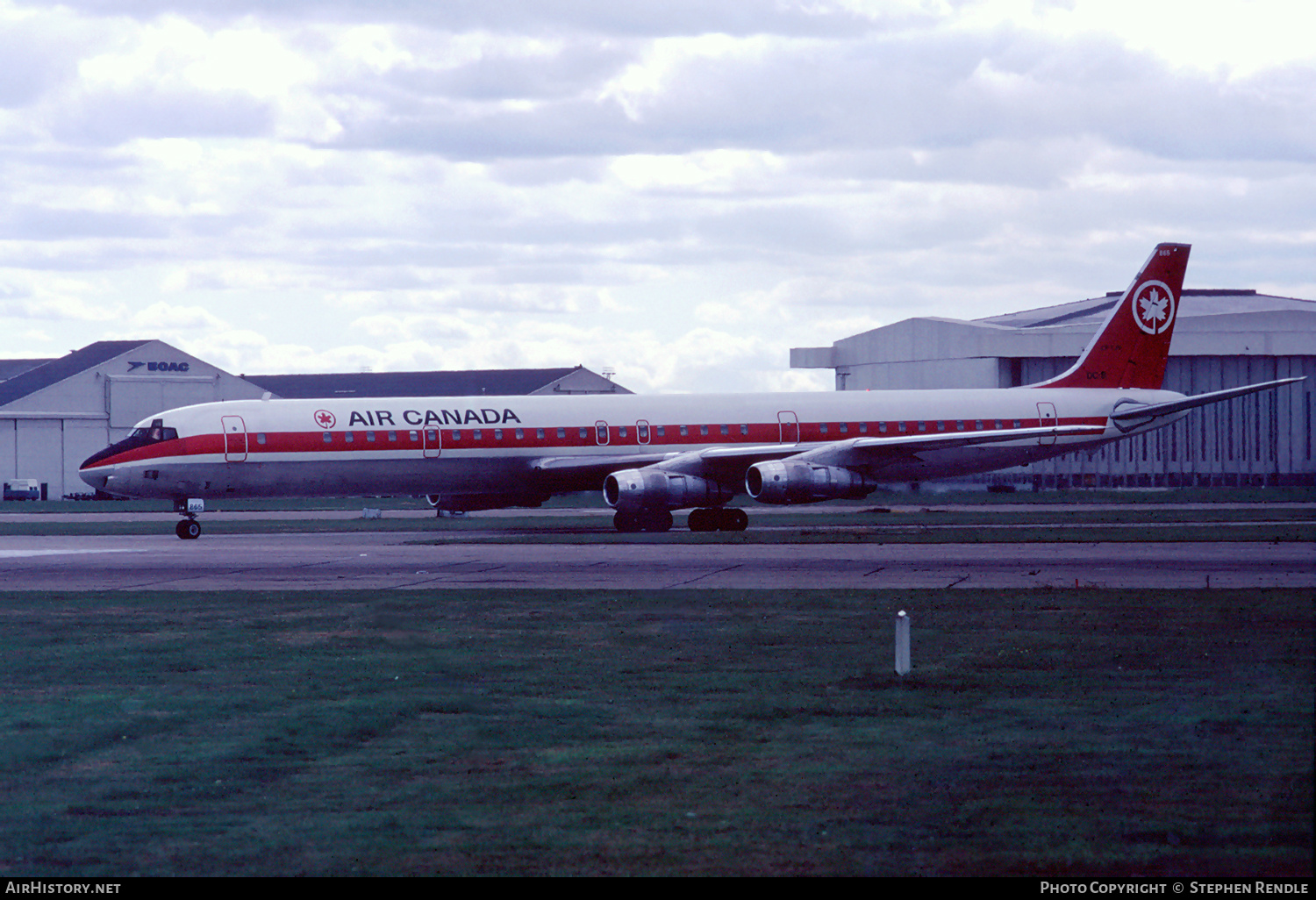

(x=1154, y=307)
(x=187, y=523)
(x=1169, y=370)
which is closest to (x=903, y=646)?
(x=187, y=523)

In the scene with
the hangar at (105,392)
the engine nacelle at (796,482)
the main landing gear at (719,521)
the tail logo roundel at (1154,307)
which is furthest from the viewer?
the hangar at (105,392)

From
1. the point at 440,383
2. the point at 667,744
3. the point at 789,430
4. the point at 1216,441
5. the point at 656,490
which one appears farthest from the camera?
the point at 440,383

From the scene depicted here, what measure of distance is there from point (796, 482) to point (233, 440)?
17.0 metres

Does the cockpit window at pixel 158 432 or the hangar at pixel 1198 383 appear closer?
the cockpit window at pixel 158 432

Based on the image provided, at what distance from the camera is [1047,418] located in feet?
157

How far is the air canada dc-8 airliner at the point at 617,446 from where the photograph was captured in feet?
138

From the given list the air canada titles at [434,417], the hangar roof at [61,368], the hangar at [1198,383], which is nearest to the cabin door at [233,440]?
the air canada titles at [434,417]

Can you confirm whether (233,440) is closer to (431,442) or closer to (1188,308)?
(431,442)

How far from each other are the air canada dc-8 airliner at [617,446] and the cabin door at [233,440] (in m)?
0.04

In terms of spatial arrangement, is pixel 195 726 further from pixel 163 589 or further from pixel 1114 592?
pixel 1114 592

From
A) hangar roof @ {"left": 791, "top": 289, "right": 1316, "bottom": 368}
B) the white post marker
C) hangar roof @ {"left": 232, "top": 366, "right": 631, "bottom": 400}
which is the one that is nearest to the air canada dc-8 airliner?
the white post marker

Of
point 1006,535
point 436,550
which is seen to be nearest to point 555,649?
point 436,550

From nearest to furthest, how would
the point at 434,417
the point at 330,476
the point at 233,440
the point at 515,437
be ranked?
1. the point at 233,440
2. the point at 330,476
3. the point at 434,417
4. the point at 515,437

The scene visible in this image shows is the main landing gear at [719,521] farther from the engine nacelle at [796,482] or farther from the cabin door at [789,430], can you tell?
the cabin door at [789,430]
